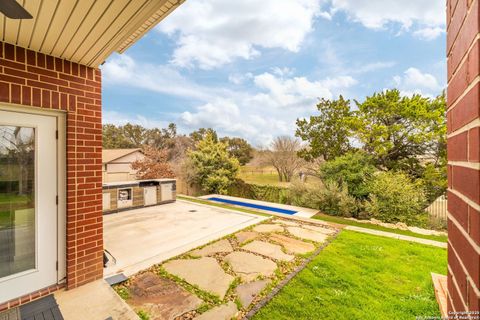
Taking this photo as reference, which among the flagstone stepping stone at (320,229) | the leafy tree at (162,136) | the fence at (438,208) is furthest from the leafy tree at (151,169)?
the leafy tree at (162,136)

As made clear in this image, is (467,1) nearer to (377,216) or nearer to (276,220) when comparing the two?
(276,220)

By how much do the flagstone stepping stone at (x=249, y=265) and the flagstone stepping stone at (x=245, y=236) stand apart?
71 centimetres

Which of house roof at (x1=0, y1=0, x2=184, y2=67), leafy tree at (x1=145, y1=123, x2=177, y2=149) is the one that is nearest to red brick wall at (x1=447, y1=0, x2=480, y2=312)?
house roof at (x1=0, y1=0, x2=184, y2=67)

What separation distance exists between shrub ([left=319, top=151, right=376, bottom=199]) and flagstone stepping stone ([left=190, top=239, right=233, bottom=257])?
553 centimetres

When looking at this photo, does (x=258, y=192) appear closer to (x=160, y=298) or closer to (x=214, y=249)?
(x=214, y=249)

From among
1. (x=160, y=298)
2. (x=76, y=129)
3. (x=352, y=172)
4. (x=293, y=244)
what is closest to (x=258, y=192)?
(x=352, y=172)

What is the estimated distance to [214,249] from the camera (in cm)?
484

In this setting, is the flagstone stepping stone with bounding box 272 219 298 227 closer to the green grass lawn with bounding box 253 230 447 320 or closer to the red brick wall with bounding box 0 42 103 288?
the green grass lawn with bounding box 253 230 447 320

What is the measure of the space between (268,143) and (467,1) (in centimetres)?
2002

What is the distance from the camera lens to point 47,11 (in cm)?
193

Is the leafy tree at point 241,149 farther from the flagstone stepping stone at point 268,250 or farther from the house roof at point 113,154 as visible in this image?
the flagstone stepping stone at point 268,250

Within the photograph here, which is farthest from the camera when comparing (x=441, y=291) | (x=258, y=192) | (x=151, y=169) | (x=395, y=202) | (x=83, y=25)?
(x=151, y=169)

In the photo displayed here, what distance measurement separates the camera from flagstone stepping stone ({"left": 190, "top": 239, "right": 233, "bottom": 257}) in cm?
463

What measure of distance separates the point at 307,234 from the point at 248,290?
2.95 metres
